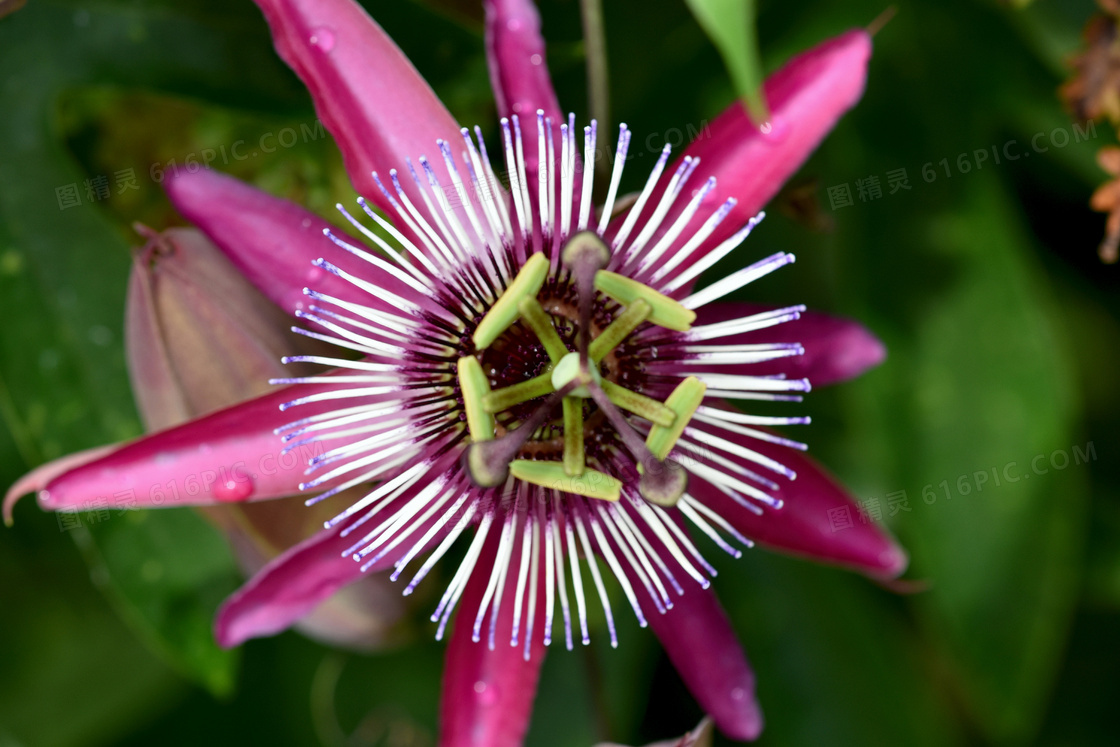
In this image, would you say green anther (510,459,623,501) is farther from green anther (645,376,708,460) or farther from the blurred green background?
the blurred green background

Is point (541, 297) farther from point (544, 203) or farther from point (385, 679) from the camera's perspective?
point (385, 679)

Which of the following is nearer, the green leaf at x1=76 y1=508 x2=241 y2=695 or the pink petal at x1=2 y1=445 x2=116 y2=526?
the pink petal at x1=2 y1=445 x2=116 y2=526

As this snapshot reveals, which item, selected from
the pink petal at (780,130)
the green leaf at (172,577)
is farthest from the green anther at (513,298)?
the green leaf at (172,577)

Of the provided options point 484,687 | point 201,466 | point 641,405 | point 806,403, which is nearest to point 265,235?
point 201,466

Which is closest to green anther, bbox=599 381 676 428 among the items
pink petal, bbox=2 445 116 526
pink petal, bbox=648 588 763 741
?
pink petal, bbox=648 588 763 741

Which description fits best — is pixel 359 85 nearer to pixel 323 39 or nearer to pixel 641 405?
pixel 323 39

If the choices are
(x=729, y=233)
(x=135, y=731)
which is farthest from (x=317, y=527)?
(x=135, y=731)
